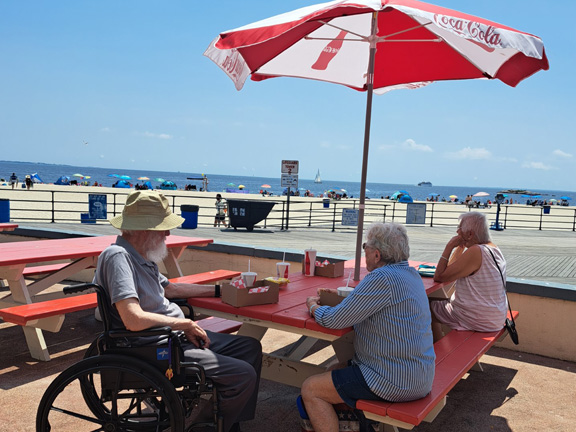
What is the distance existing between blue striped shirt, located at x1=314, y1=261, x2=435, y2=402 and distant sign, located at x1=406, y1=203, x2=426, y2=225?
1548 centimetres

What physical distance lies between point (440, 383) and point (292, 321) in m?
0.87

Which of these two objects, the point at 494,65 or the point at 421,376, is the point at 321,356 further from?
the point at 494,65

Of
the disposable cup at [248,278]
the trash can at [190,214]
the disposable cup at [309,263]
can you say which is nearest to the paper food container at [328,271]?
the disposable cup at [309,263]

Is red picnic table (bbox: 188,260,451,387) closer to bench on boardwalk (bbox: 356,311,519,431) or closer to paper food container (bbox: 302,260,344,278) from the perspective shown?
paper food container (bbox: 302,260,344,278)

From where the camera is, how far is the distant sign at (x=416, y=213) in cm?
1778

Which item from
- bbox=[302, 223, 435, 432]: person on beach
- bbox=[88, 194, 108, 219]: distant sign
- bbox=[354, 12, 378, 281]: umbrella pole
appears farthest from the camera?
bbox=[88, 194, 108, 219]: distant sign

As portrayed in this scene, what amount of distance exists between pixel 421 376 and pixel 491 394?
1.92m

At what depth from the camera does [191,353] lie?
9.23 feet

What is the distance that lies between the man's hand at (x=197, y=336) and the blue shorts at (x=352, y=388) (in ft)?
2.33

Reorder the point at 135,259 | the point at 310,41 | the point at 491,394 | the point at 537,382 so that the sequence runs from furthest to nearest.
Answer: the point at 310,41 < the point at 537,382 < the point at 491,394 < the point at 135,259

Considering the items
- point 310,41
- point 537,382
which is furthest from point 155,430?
point 310,41

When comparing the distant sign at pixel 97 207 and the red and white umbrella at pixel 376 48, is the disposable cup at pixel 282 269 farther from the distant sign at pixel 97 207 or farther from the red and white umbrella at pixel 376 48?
the distant sign at pixel 97 207

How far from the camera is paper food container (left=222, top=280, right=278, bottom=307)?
10.3 feet

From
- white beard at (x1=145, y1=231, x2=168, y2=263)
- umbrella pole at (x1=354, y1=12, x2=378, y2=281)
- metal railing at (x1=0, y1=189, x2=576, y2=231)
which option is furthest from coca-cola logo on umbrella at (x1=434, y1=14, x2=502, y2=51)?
metal railing at (x1=0, y1=189, x2=576, y2=231)
